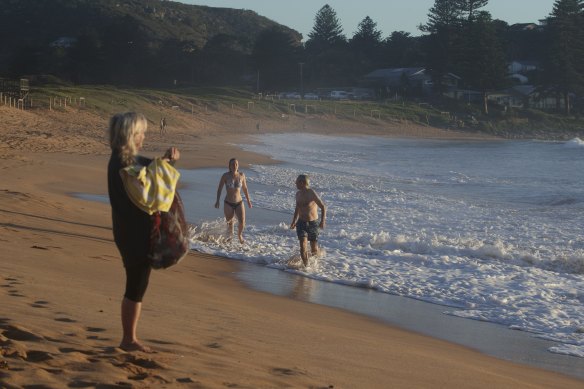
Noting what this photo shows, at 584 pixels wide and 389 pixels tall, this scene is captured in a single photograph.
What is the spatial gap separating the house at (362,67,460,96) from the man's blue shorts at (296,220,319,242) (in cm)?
→ 8191

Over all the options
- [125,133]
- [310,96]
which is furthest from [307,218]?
[310,96]

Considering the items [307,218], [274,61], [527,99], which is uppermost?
[274,61]

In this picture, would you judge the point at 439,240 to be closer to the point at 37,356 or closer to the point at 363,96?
the point at 37,356

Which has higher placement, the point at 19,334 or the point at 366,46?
the point at 366,46

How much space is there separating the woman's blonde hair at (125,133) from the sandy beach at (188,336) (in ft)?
3.55

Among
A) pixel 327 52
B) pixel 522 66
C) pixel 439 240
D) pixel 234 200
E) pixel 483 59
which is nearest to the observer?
pixel 234 200

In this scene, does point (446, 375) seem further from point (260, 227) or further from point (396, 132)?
point (396, 132)

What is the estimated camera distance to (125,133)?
441cm

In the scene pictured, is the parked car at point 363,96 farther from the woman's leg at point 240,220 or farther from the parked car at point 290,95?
the woman's leg at point 240,220

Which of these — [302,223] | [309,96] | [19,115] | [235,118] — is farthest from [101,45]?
[302,223]

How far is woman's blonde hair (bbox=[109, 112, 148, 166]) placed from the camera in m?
4.40

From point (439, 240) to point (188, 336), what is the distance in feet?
26.2

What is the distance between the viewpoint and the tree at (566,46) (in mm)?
85938

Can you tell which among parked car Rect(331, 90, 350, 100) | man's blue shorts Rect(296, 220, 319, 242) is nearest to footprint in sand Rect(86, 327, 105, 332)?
man's blue shorts Rect(296, 220, 319, 242)
